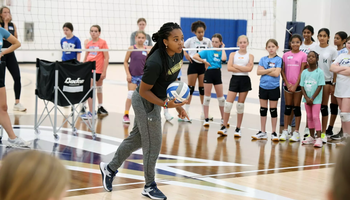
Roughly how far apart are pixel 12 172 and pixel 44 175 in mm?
75

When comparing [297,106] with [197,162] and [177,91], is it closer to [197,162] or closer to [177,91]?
[197,162]

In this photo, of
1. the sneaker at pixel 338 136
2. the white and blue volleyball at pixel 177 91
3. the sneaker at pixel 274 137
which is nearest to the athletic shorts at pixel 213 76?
the sneaker at pixel 274 137

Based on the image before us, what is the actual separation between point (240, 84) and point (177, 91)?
2.91 metres

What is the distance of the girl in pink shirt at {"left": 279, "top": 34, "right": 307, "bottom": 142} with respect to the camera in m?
5.99

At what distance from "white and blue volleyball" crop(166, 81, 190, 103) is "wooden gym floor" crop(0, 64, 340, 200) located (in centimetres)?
88

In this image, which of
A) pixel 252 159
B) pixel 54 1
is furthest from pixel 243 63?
pixel 54 1

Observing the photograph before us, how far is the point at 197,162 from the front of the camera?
15.8 ft

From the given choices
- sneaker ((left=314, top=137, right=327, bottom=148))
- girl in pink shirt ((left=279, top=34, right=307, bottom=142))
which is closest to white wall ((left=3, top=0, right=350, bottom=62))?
girl in pink shirt ((left=279, top=34, right=307, bottom=142))

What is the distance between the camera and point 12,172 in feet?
3.33

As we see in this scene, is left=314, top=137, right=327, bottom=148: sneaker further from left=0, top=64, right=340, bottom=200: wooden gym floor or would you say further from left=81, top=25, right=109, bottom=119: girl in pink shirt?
left=81, top=25, right=109, bottom=119: girl in pink shirt

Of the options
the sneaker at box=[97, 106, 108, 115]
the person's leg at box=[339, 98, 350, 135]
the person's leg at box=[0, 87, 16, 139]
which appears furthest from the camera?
the sneaker at box=[97, 106, 108, 115]

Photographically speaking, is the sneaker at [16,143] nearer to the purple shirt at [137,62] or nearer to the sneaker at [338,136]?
the purple shirt at [137,62]

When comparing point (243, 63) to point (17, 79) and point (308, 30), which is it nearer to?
point (308, 30)

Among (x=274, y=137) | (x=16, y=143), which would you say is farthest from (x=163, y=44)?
(x=274, y=137)
